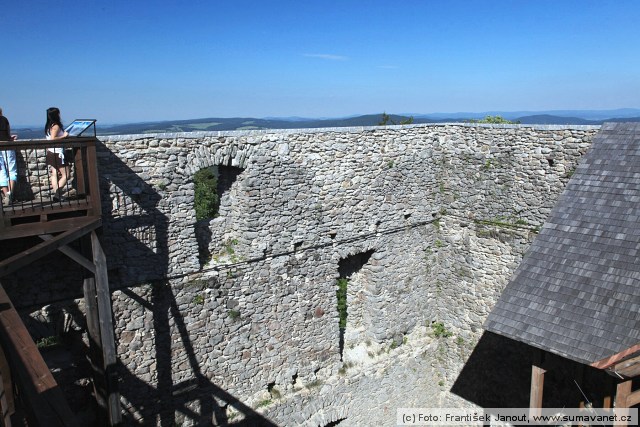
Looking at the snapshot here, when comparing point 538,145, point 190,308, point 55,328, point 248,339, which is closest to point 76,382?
point 55,328

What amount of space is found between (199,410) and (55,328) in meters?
3.05

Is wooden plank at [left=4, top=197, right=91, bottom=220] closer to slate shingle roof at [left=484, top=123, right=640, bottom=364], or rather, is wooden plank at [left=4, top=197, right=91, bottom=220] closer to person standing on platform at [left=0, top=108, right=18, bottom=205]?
person standing on platform at [left=0, top=108, right=18, bottom=205]

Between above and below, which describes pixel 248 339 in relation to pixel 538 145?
below

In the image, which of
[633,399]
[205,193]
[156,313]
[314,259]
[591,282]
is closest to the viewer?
[633,399]

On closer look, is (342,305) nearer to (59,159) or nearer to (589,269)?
(589,269)

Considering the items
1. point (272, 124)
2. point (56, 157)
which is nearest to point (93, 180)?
point (56, 157)

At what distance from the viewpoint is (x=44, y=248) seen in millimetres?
5723

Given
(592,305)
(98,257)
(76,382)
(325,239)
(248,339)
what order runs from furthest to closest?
(325,239) < (248,339) < (76,382) < (592,305) < (98,257)

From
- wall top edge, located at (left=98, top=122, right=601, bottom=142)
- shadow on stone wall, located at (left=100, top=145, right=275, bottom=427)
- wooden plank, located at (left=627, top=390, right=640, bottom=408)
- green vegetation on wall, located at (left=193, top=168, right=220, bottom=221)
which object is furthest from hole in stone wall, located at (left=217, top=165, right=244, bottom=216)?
green vegetation on wall, located at (left=193, top=168, right=220, bottom=221)

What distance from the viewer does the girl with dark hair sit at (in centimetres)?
736

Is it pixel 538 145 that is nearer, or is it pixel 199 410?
pixel 199 410

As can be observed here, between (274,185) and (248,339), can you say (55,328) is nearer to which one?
(248,339)

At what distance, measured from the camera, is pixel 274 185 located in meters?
9.70

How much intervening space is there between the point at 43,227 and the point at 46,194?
1.28 metres
